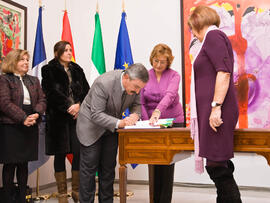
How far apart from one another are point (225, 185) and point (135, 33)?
3065mm

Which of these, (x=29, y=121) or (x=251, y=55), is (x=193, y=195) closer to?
(x=251, y=55)

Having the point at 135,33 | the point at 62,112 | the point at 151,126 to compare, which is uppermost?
the point at 135,33

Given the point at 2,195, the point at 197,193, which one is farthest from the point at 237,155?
the point at 2,195

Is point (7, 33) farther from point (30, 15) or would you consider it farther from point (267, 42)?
point (267, 42)

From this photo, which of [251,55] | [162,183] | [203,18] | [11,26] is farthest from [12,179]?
[251,55]

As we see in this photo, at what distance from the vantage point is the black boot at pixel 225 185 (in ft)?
6.00

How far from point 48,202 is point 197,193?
1686mm

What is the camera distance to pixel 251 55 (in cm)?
392

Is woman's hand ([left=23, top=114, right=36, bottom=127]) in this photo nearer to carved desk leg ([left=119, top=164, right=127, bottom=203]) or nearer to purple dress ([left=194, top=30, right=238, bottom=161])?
carved desk leg ([left=119, top=164, right=127, bottom=203])

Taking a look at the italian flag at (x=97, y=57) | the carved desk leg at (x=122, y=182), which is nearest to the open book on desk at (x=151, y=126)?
the carved desk leg at (x=122, y=182)

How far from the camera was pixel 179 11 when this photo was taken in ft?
Answer: 14.1

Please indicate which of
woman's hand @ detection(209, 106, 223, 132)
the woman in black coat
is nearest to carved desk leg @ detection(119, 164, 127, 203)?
woman's hand @ detection(209, 106, 223, 132)

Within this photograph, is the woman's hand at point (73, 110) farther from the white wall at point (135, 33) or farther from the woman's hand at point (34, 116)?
the white wall at point (135, 33)

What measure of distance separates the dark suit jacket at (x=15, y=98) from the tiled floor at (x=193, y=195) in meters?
1.10
